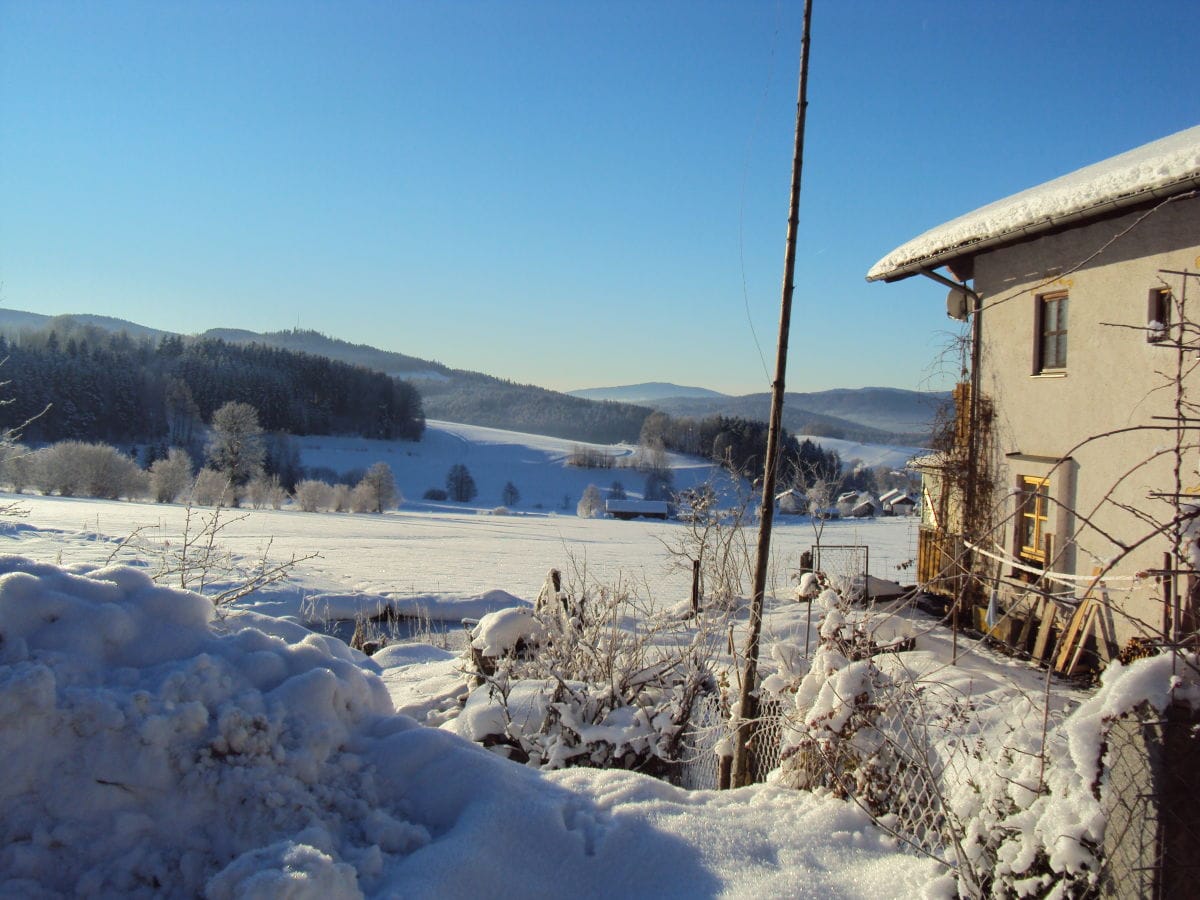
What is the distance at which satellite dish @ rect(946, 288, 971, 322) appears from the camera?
42.8 feet

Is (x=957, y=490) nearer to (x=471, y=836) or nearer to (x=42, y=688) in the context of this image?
(x=471, y=836)

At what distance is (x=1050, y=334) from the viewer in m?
11.4


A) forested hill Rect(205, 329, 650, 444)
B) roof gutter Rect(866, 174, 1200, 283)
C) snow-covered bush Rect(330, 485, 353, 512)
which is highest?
forested hill Rect(205, 329, 650, 444)

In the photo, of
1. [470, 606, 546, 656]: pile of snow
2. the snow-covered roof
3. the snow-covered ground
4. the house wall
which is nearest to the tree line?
the snow-covered roof

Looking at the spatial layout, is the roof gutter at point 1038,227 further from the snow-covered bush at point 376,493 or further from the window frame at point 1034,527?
the snow-covered bush at point 376,493

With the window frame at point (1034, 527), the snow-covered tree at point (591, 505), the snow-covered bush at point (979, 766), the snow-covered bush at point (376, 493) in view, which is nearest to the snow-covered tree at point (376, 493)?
the snow-covered bush at point (376, 493)

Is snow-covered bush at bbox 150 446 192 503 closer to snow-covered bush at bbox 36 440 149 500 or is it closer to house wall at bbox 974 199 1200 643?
snow-covered bush at bbox 36 440 149 500

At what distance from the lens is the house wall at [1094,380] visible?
370 inches

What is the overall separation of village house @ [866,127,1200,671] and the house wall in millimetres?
22

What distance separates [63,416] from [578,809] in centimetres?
8196

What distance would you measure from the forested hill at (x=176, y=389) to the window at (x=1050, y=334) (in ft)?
207

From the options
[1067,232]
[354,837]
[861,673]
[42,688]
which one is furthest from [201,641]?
[1067,232]

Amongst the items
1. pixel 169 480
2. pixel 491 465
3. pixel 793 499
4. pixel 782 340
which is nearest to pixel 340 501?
pixel 169 480

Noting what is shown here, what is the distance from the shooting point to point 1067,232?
10.9 metres
